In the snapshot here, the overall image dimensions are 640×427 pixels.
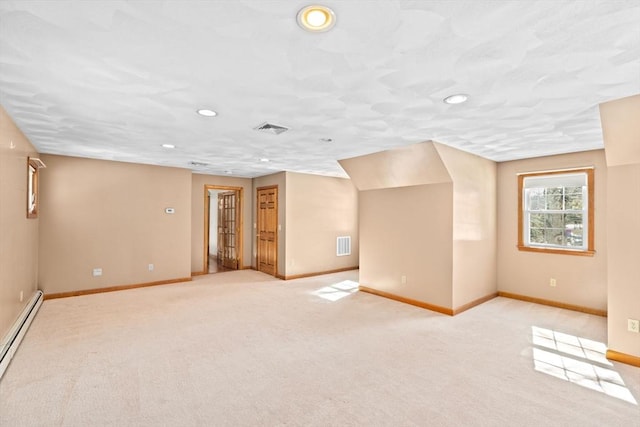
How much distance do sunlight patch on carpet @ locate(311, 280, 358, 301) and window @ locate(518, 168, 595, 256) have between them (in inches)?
117

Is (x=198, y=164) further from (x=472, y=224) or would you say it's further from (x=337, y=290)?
(x=472, y=224)

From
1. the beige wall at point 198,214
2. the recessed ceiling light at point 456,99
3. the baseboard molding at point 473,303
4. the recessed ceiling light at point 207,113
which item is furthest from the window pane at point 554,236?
the beige wall at point 198,214

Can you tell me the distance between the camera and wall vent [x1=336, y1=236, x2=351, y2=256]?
7.34 meters

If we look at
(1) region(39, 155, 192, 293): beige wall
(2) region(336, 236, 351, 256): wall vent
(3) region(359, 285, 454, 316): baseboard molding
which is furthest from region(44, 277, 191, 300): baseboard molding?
(3) region(359, 285, 454, 316): baseboard molding

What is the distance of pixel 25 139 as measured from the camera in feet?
12.1

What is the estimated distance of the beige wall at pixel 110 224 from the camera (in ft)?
15.9

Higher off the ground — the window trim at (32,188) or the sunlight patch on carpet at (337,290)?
the window trim at (32,188)

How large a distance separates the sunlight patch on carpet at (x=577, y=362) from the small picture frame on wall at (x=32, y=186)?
608 centimetres

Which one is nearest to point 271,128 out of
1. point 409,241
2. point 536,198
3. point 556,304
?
point 409,241

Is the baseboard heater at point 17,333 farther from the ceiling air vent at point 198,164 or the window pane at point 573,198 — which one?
the window pane at point 573,198

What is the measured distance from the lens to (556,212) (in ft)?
15.5

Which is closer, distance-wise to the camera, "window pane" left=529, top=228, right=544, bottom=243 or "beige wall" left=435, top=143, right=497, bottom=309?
"beige wall" left=435, top=143, right=497, bottom=309

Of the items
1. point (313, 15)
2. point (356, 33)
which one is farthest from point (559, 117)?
point (313, 15)

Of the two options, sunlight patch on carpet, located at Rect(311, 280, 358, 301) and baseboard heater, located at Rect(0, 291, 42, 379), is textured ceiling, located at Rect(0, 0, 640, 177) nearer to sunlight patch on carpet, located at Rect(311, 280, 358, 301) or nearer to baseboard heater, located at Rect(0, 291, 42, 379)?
baseboard heater, located at Rect(0, 291, 42, 379)
